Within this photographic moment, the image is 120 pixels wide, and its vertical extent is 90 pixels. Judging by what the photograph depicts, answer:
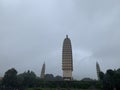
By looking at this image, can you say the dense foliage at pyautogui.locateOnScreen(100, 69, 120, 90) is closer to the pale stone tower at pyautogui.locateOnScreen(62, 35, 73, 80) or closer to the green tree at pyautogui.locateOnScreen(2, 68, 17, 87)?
the green tree at pyautogui.locateOnScreen(2, 68, 17, 87)

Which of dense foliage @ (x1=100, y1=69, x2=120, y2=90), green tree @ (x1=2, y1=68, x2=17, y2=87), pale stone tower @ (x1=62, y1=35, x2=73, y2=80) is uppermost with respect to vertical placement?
pale stone tower @ (x1=62, y1=35, x2=73, y2=80)

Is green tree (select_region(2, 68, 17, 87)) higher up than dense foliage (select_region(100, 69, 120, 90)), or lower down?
higher up

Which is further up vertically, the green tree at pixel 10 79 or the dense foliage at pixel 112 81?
the green tree at pixel 10 79

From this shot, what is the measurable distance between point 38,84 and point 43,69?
3977 cm

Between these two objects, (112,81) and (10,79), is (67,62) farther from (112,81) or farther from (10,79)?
(112,81)

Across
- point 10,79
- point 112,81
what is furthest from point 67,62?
point 112,81

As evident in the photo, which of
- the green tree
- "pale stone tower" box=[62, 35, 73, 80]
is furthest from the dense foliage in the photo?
"pale stone tower" box=[62, 35, 73, 80]

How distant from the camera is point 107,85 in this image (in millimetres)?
55781

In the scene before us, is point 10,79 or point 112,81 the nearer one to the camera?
point 112,81

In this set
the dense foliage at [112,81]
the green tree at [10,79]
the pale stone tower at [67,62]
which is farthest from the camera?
the pale stone tower at [67,62]

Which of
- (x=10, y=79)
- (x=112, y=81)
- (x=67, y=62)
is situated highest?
(x=67, y=62)

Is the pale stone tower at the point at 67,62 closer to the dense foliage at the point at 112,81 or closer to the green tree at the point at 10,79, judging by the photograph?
the green tree at the point at 10,79

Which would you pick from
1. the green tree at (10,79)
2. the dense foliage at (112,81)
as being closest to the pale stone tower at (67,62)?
the green tree at (10,79)

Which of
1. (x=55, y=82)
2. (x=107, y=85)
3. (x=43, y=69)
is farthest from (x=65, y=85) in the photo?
(x=43, y=69)
